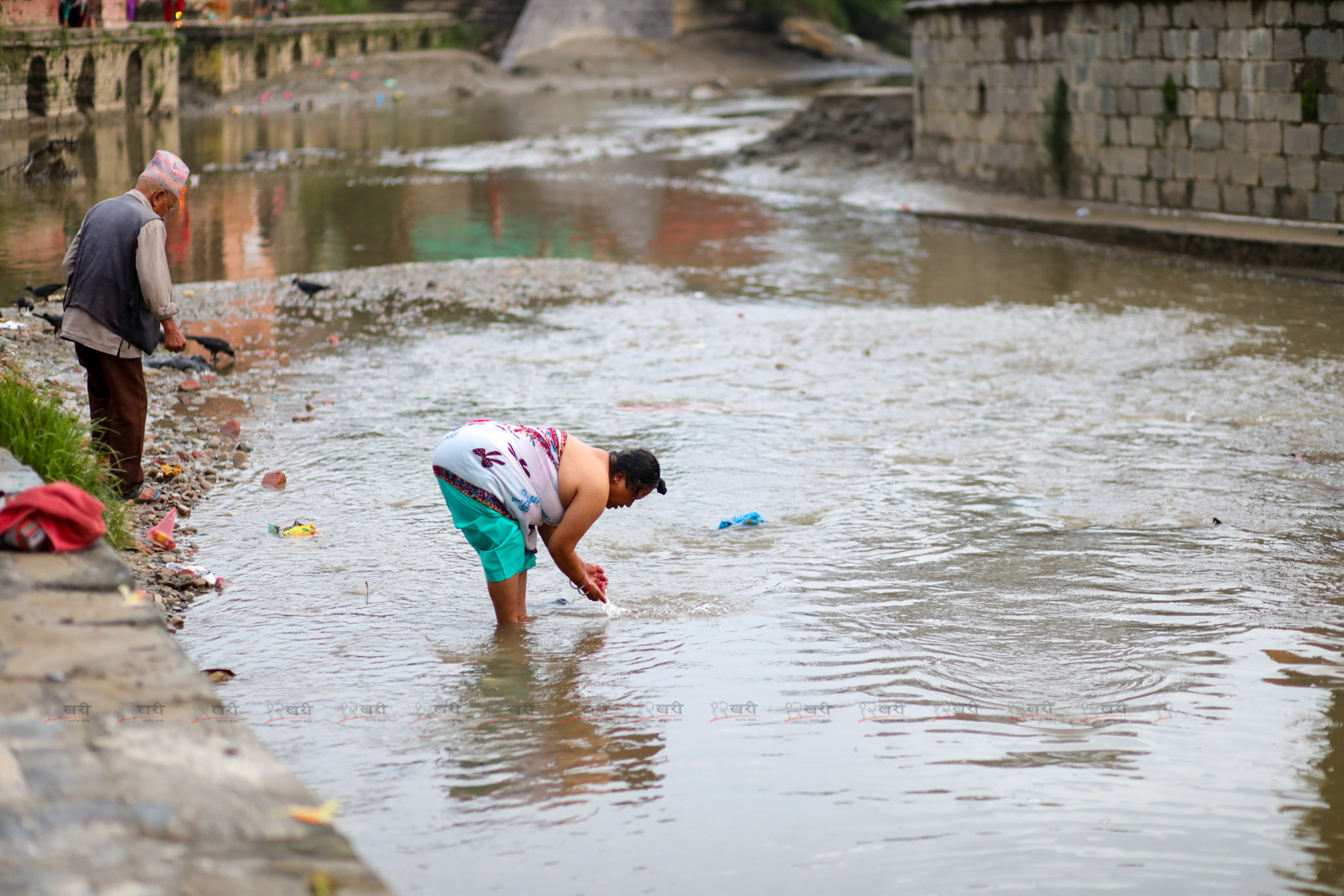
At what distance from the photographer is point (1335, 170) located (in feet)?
41.2

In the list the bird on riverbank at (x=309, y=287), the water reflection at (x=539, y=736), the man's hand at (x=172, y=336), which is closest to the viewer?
the water reflection at (x=539, y=736)

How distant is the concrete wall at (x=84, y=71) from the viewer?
2461 cm

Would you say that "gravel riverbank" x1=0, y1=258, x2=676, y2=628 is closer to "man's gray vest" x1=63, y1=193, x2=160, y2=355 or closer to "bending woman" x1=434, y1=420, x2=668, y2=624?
"man's gray vest" x1=63, y1=193, x2=160, y2=355

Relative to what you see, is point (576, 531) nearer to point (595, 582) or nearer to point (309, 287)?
point (595, 582)

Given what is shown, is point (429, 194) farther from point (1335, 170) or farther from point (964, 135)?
point (1335, 170)

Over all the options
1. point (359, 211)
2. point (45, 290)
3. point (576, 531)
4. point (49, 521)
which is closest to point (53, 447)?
point (49, 521)

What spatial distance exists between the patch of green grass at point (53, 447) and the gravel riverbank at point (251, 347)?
0.19 m

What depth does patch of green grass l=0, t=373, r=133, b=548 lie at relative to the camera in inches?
205

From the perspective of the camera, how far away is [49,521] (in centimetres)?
372

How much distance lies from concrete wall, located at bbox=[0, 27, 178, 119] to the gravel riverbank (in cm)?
1651

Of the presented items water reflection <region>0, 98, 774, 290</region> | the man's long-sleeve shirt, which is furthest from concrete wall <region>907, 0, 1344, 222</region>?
the man's long-sleeve shirt

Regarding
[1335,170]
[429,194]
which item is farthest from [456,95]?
[1335,170]

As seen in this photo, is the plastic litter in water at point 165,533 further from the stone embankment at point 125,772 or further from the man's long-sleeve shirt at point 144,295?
the stone embankment at point 125,772

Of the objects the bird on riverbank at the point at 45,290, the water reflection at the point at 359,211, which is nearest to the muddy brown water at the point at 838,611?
the bird on riverbank at the point at 45,290
